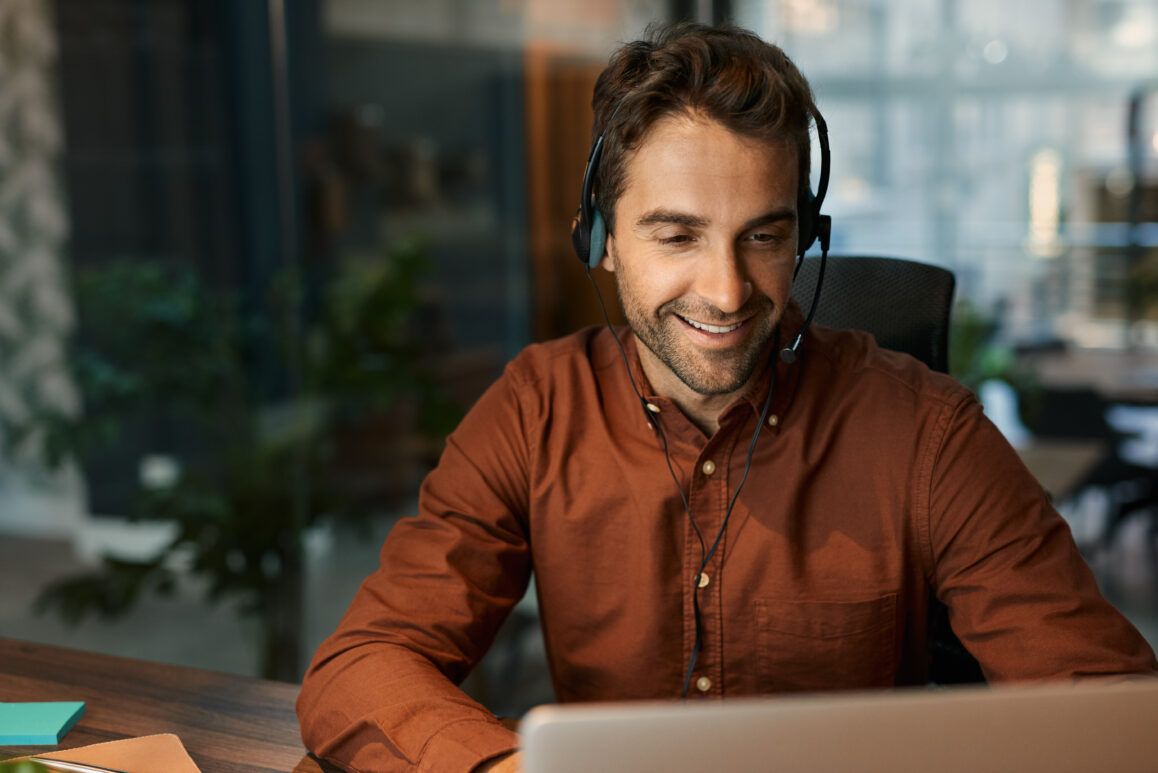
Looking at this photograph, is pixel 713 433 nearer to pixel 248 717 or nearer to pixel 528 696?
pixel 248 717

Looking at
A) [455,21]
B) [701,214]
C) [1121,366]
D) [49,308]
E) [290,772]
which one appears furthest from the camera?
[1121,366]

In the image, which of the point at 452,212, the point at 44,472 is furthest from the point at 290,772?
the point at 452,212

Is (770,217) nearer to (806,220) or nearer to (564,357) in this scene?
(806,220)

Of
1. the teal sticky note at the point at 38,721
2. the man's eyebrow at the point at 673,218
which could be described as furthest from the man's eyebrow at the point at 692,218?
the teal sticky note at the point at 38,721

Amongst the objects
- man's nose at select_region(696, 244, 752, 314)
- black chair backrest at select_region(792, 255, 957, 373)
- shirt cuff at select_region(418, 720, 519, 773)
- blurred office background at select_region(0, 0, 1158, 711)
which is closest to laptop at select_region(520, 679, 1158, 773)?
shirt cuff at select_region(418, 720, 519, 773)

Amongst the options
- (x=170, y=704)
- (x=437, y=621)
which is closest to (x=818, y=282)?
(x=437, y=621)

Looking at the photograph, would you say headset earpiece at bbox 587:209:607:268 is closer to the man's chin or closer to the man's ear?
the man's ear

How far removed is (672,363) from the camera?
48.1 inches

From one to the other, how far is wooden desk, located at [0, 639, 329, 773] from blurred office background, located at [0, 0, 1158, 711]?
4.65ft

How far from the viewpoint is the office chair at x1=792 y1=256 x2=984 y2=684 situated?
4.56ft

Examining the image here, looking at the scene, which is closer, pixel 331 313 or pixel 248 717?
pixel 248 717

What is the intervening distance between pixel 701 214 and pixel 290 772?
71 centimetres

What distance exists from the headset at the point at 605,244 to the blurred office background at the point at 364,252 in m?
0.97

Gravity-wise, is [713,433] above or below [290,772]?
above
